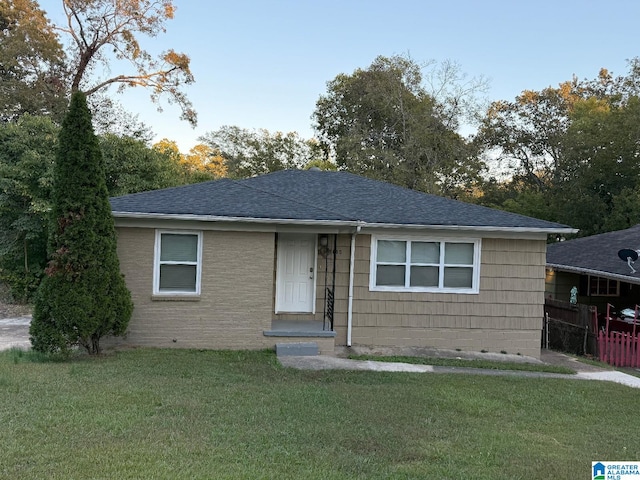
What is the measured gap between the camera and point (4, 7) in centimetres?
2414

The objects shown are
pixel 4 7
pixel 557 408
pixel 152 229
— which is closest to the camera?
pixel 557 408

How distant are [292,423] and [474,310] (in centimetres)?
625

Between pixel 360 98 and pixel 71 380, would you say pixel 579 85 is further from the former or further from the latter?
pixel 71 380

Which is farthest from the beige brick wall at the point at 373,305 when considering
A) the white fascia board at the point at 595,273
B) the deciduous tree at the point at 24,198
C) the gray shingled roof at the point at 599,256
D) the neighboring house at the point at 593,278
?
the deciduous tree at the point at 24,198

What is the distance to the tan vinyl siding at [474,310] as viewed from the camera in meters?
10.4

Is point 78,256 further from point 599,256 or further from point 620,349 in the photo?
point 599,256

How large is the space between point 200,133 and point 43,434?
141 feet

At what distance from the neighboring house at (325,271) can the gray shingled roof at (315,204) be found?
0.13ft

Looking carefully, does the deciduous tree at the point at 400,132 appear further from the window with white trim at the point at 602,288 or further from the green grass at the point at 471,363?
the green grass at the point at 471,363

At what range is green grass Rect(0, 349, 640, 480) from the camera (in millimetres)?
4234

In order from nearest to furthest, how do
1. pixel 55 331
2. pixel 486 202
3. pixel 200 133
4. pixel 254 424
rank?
pixel 254 424, pixel 55 331, pixel 486 202, pixel 200 133

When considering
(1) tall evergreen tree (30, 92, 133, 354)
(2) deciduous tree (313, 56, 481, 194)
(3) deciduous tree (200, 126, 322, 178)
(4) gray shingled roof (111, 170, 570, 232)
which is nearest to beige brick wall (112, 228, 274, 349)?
(4) gray shingled roof (111, 170, 570, 232)

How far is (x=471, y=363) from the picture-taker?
368 inches

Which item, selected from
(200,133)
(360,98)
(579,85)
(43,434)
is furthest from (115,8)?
(579,85)
